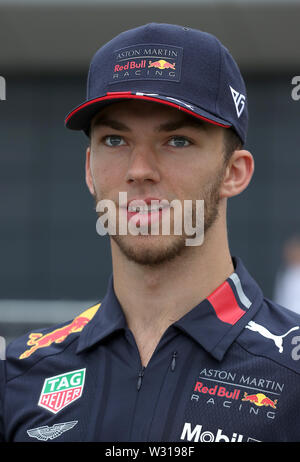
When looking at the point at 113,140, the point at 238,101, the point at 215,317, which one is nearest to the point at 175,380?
the point at 215,317

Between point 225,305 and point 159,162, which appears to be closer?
point 159,162

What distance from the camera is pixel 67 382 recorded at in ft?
8.01

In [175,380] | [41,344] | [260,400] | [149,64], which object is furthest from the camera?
[41,344]

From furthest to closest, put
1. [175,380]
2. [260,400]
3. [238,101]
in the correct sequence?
[238,101], [175,380], [260,400]

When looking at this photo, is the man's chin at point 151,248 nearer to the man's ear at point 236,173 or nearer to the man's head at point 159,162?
the man's head at point 159,162

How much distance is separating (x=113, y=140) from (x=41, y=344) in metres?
0.83

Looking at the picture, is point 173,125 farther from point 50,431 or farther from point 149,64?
point 50,431

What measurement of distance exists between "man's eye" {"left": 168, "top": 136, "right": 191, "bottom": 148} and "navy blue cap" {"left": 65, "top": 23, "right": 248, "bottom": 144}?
0.35ft

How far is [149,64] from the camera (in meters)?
2.39

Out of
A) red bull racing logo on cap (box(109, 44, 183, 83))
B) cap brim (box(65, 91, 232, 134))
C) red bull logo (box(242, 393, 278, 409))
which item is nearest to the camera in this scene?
red bull logo (box(242, 393, 278, 409))

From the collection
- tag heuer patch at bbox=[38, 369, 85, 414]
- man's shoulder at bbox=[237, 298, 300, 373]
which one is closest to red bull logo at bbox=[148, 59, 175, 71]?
man's shoulder at bbox=[237, 298, 300, 373]

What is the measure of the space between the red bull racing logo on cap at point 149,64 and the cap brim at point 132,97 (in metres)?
→ 0.10

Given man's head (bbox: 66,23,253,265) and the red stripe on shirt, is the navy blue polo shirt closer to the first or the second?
the red stripe on shirt

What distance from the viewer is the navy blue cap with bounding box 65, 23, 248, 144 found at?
2.35 metres
